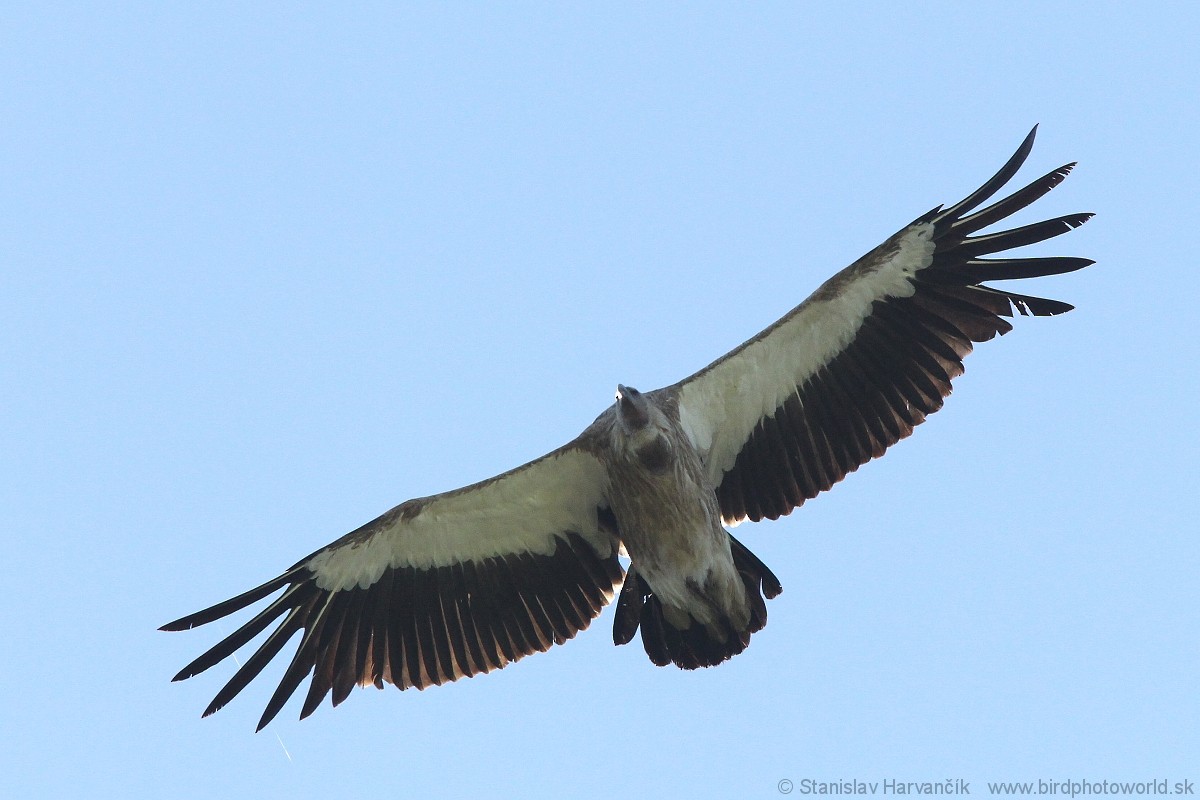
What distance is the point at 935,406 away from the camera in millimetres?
9789

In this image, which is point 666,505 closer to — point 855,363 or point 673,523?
point 673,523

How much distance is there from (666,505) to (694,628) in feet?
2.94

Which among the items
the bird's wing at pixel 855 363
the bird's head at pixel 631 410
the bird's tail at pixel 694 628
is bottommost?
the bird's tail at pixel 694 628

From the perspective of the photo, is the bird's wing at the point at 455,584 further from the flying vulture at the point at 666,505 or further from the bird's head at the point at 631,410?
the bird's head at the point at 631,410

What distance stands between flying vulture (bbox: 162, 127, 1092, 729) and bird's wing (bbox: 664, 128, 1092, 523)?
11mm

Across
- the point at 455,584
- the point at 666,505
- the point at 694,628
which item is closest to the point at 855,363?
the point at 666,505

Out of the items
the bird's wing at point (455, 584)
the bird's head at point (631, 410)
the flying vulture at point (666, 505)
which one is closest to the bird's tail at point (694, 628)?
the flying vulture at point (666, 505)

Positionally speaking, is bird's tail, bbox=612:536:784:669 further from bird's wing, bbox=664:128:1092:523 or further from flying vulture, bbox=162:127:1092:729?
bird's wing, bbox=664:128:1092:523

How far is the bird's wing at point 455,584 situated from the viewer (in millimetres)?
9969

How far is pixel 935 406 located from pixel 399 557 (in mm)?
3708

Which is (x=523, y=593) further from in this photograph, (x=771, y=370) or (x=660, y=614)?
(x=771, y=370)

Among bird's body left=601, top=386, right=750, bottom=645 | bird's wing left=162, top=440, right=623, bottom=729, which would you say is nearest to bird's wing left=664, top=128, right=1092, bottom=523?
bird's body left=601, top=386, right=750, bottom=645

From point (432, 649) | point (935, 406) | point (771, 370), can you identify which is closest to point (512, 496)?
point (432, 649)

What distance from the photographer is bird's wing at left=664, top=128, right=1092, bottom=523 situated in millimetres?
9641
